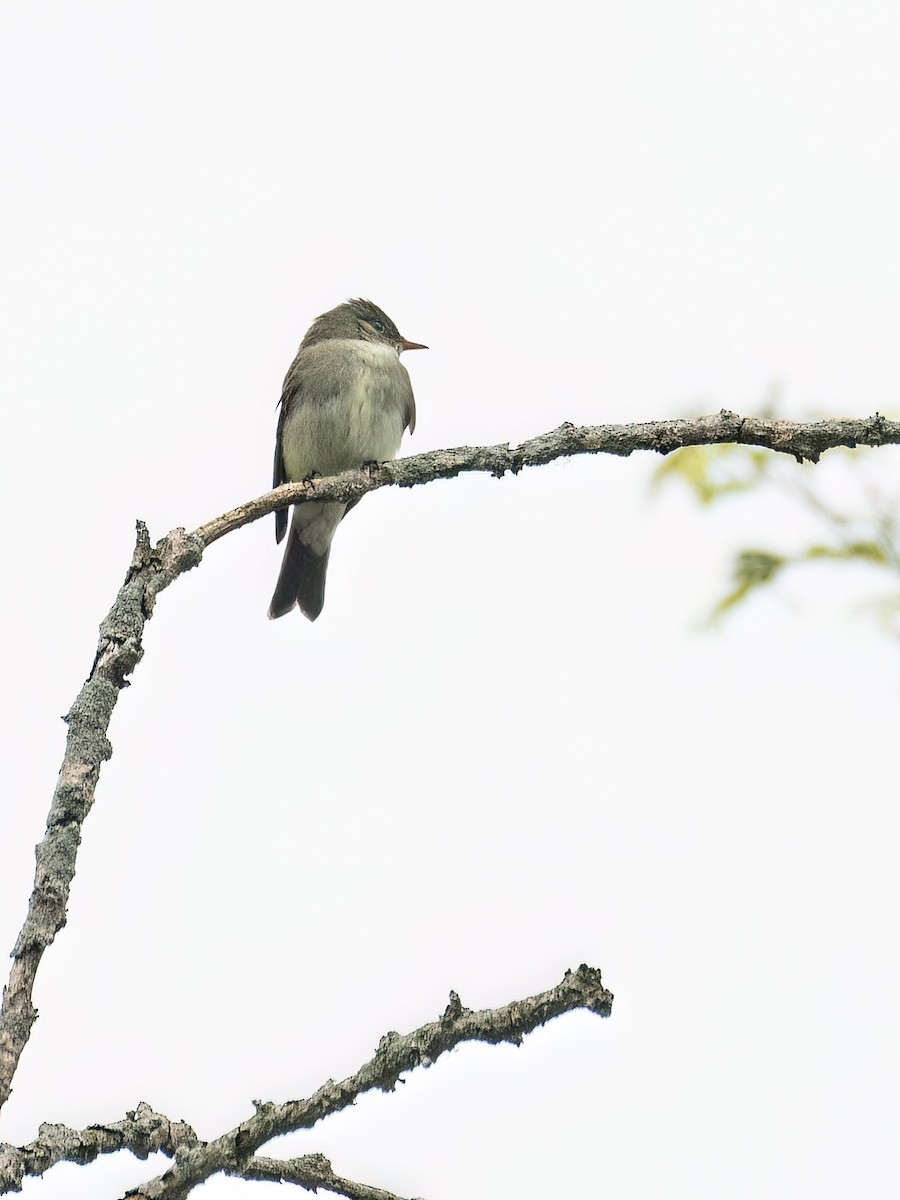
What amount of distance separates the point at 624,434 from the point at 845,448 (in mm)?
485

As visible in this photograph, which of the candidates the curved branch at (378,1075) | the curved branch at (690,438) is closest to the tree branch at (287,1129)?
the curved branch at (378,1075)

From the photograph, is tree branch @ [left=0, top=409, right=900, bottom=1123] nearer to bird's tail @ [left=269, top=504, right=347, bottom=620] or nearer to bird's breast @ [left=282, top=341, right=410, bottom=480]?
bird's breast @ [left=282, top=341, right=410, bottom=480]

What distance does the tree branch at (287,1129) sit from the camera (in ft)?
5.56

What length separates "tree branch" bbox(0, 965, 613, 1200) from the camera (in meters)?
1.69

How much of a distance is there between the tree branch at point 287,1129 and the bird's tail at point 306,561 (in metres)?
5.80

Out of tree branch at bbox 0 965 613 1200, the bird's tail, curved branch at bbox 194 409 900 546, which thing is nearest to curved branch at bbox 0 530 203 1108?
tree branch at bbox 0 965 613 1200

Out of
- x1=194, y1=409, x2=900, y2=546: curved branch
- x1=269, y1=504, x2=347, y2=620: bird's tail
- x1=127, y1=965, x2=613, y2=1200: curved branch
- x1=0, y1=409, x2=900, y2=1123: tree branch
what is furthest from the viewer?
x1=269, y1=504, x2=347, y2=620: bird's tail

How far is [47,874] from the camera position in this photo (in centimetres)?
187

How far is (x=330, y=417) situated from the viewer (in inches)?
274

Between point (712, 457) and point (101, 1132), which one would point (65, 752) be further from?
point (712, 457)

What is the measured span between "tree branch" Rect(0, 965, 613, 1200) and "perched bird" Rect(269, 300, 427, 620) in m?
4.83

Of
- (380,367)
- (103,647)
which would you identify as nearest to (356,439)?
(380,367)

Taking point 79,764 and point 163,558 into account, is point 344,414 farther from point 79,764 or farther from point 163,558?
point 79,764

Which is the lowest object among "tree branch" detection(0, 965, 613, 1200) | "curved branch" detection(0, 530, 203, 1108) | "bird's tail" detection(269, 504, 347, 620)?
"tree branch" detection(0, 965, 613, 1200)
